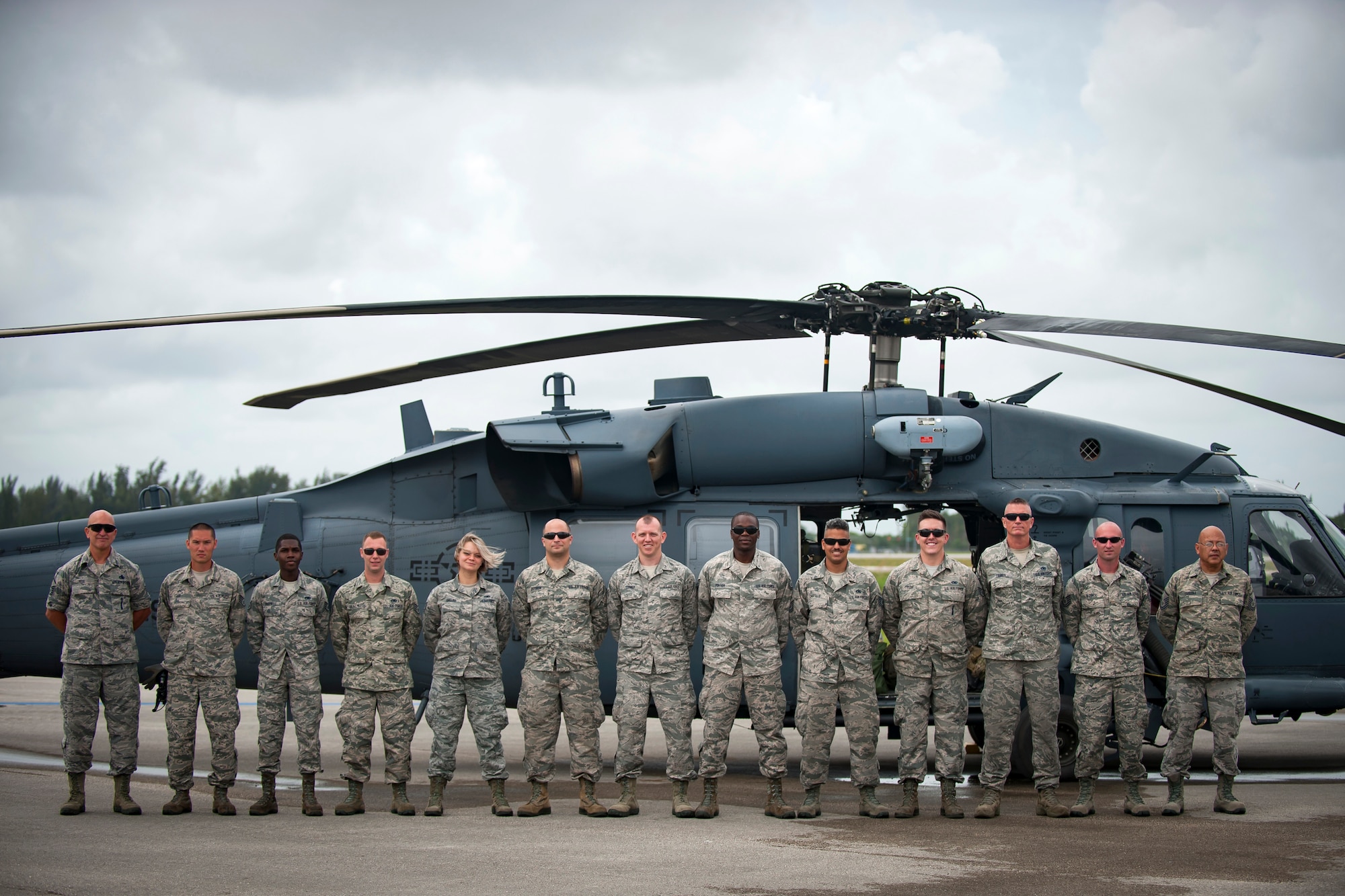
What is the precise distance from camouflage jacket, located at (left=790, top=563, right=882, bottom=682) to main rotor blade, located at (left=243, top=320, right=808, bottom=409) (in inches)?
73.8

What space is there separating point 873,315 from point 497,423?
8.92 feet

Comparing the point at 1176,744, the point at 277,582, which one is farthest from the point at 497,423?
the point at 1176,744

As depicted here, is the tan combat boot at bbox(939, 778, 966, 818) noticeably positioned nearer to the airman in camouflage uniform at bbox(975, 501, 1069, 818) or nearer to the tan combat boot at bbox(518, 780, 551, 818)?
the airman in camouflage uniform at bbox(975, 501, 1069, 818)

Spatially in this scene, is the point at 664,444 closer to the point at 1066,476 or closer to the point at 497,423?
the point at 497,423

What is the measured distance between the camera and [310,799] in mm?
6328

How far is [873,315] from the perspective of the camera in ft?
24.5

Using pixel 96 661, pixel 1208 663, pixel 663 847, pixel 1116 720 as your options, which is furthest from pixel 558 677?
pixel 1208 663

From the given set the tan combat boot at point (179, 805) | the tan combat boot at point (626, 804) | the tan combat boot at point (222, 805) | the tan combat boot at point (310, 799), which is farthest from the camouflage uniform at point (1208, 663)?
the tan combat boot at point (179, 805)

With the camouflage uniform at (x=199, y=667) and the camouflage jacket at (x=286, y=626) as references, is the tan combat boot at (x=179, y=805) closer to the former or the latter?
the camouflage uniform at (x=199, y=667)

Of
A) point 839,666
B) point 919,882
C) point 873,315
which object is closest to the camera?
point 919,882

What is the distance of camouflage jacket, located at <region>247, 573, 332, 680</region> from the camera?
646 cm

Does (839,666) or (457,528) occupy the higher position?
(457,528)

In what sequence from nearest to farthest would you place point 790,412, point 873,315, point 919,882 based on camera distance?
point 919,882, point 873,315, point 790,412

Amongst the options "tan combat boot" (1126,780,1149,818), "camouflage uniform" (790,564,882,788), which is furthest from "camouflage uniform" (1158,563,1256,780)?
"camouflage uniform" (790,564,882,788)
